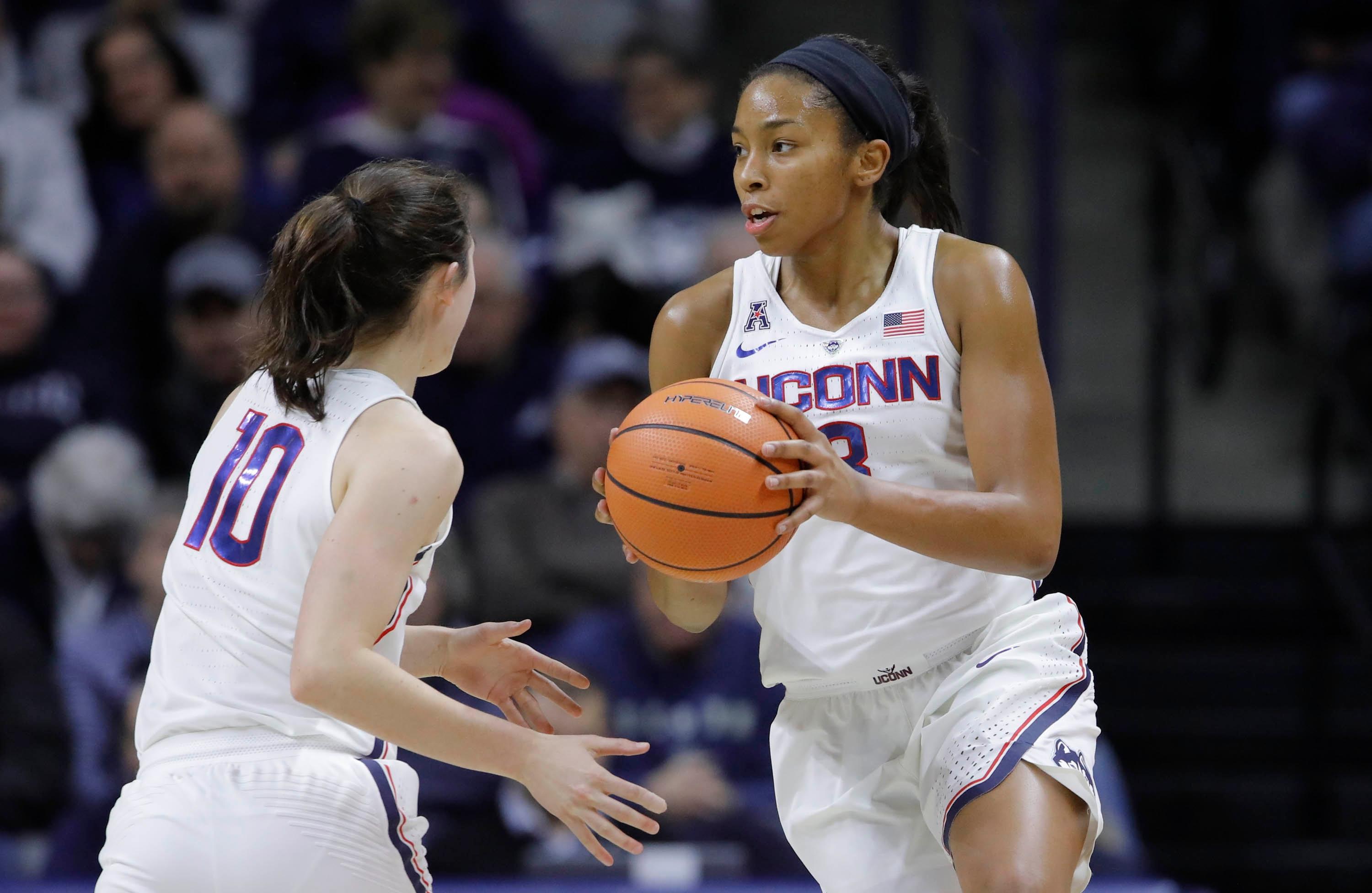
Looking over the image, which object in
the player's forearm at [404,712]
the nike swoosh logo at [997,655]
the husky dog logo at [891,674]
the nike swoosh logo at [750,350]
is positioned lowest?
the husky dog logo at [891,674]

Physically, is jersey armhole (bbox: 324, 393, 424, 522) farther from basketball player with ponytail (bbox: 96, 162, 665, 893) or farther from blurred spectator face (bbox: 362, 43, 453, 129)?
blurred spectator face (bbox: 362, 43, 453, 129)

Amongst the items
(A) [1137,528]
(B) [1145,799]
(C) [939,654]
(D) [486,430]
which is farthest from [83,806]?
(A) [1137,528]

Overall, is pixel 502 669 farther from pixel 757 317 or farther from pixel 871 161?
pixel 871 161

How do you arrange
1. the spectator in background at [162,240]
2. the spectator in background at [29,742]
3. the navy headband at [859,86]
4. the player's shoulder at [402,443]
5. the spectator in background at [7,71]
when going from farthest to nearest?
the spectator in background at [7,71] → the spectator in background at [162,240] → the spectator in background at [29,742] → the navy headband at [859,86] → the player's shoulder at [402,443]

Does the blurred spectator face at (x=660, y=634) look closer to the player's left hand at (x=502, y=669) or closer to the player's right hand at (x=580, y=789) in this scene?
the player's left hand at (x=502, y=669)

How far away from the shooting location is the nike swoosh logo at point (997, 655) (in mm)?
2988

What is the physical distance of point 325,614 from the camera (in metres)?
2.32

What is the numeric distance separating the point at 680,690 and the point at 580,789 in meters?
3.04

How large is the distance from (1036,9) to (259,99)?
3.38m

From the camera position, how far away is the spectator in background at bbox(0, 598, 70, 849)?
5348 millimetres

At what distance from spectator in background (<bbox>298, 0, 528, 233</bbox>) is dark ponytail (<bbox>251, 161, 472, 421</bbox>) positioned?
3.79 m

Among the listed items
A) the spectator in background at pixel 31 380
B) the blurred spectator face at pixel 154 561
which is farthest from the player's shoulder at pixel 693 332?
the spectator in background at pixel 31 380

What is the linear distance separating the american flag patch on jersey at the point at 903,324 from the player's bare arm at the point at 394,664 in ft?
2.93

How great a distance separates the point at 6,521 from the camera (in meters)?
5.95
